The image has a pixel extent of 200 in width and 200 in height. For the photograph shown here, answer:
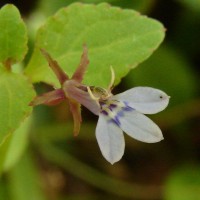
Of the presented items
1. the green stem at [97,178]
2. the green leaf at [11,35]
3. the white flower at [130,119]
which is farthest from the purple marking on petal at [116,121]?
the green stem at [97,178]

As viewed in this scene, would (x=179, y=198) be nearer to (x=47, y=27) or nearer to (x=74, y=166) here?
(x=74, y=166)

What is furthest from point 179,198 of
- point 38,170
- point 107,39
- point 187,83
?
point 107,39

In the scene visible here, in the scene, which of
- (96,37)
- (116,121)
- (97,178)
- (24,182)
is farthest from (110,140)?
(97,178)

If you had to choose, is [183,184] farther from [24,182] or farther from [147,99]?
[147,99]

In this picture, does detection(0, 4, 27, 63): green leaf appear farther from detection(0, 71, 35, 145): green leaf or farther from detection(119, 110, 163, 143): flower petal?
detection(119, 110, 163, 143): flower petal

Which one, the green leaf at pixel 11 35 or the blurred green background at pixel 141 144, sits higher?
the green leaf at pixel 11 35

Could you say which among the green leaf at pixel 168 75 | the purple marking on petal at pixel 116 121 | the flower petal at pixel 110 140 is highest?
the purple marking on petal at pixel 116 121

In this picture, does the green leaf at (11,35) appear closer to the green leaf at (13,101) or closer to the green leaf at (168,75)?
the green leaf at (13,101)
